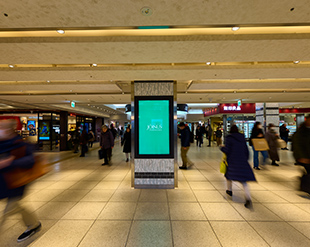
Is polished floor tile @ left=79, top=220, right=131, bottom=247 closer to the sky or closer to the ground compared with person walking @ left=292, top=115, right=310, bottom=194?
closer to the ground

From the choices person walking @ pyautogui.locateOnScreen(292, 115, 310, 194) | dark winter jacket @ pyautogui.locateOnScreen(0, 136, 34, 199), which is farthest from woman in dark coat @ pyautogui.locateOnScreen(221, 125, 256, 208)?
dark winter jacket @ pyautogui.locateOnScreen(0, 136, 34, 199)

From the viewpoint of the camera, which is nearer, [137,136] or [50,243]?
[50,243]

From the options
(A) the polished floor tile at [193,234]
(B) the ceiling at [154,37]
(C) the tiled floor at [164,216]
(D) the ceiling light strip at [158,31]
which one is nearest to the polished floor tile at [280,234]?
(C) the tiled floor at [164,216]

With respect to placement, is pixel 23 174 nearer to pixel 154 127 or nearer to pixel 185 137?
pixel 154 127

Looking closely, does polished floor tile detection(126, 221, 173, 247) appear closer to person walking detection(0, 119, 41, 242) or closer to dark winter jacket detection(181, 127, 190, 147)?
person walking detection(0, 119, 41, 242)

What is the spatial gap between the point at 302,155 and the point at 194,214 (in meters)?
2.43

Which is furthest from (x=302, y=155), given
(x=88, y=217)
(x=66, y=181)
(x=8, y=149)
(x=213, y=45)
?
(x=66, y=181)

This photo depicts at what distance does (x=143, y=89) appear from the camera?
4465 mm

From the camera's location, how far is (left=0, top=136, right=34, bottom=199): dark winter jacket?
213cm

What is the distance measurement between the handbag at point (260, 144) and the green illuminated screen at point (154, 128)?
296 centimetres

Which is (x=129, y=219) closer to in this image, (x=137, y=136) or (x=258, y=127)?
(x=137, y=136)

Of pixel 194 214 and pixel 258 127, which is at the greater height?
pixel 258 127

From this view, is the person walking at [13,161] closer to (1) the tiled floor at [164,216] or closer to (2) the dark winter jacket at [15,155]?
(2) the dark winter jacket at [15,155]

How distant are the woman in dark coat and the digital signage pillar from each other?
1417 millimetres
